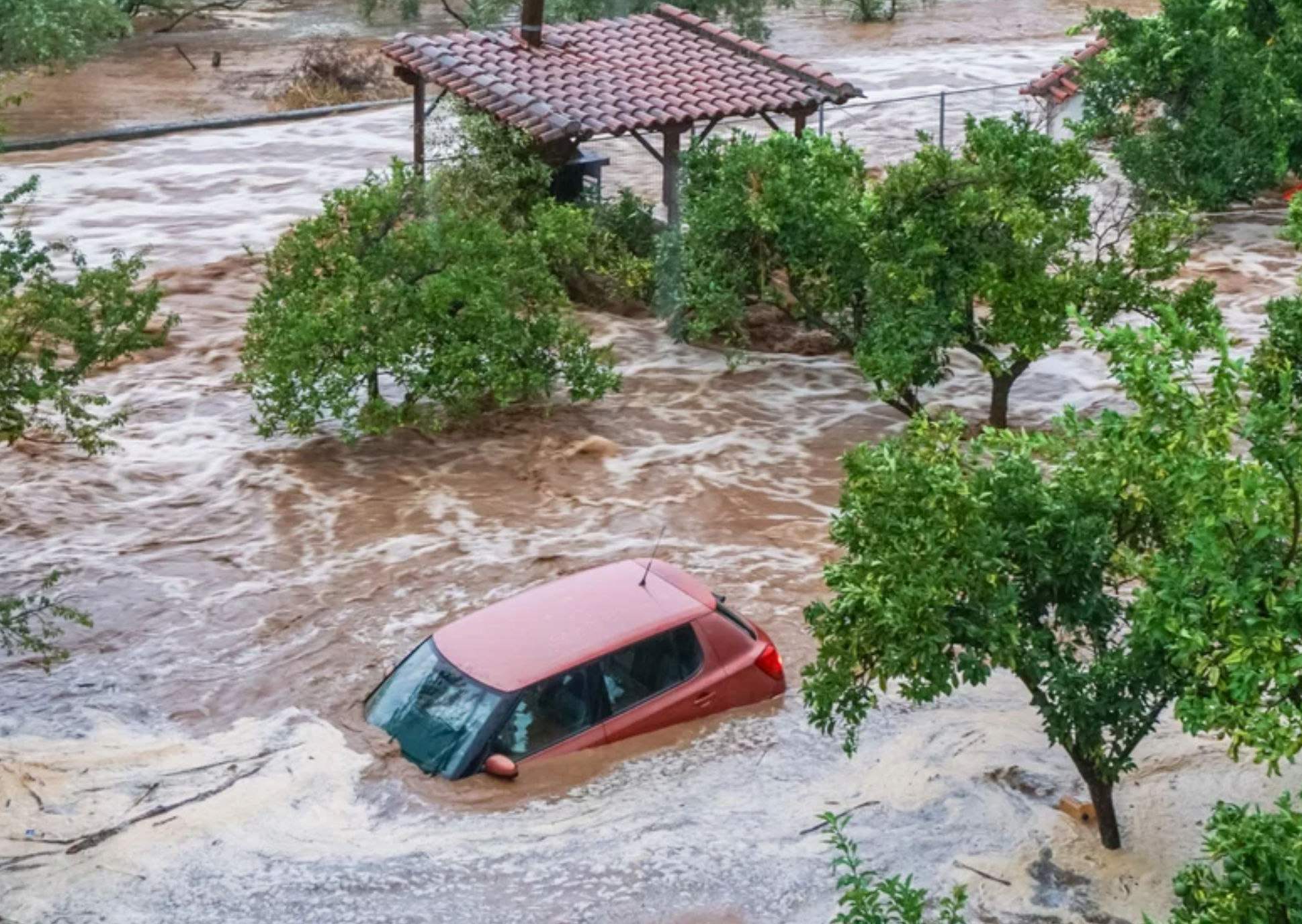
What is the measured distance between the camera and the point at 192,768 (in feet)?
40.0

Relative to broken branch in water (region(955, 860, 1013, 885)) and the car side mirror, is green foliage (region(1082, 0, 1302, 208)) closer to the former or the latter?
broken branch in water (region(955, 860, 1013, 885))

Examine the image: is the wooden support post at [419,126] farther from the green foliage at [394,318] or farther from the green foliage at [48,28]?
the green foliage at [48,28]

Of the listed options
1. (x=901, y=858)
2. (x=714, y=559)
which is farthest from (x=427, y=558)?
(x=901, y=858)

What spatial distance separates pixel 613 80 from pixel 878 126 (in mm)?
9983

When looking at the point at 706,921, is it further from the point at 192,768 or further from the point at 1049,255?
the point at 1049,255

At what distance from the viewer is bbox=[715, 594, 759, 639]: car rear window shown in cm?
1202

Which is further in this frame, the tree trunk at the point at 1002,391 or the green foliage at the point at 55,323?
the tree trunk at the point at 1002,391

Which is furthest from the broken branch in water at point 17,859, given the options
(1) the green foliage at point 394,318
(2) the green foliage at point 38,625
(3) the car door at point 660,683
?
(1) the green foliage at point 394,318

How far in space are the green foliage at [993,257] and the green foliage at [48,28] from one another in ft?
68.3

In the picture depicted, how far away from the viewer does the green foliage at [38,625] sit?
1247 cm

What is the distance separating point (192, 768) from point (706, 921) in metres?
3.99

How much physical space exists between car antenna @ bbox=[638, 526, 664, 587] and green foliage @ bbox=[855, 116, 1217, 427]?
2.66 m

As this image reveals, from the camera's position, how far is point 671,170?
75.7 feet

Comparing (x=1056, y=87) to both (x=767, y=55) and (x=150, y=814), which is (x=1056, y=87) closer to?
(x=767, y=55)
